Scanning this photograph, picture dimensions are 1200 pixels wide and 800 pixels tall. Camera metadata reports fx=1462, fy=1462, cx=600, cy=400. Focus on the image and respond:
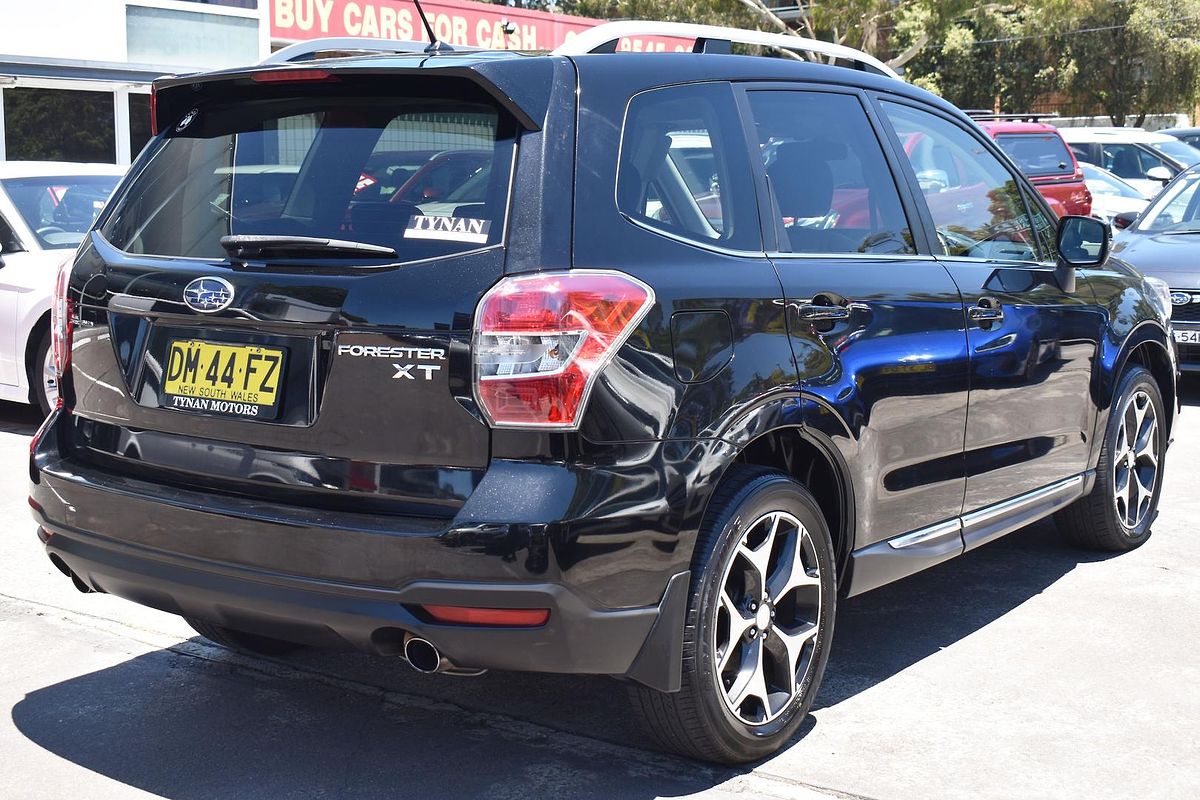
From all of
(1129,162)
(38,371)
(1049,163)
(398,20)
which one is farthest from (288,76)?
(398,20)

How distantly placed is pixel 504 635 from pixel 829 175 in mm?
1801

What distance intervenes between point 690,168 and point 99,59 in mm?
21870

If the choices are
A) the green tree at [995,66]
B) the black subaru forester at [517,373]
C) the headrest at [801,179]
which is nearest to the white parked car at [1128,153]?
the headrest at [801,179]

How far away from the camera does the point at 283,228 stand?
11.6ft

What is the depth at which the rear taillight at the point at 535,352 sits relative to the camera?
3.17 metres

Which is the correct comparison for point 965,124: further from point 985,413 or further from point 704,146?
point 704,146

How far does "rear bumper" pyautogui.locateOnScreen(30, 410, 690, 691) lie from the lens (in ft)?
10.4

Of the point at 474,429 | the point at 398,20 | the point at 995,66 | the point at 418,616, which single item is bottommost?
the point at 418,616

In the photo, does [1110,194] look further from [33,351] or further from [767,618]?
[767,618]

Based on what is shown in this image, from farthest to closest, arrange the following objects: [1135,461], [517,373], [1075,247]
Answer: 1. [1135,461]
2. [1075,247]
3. [517,373]

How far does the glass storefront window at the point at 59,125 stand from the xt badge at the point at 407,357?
21.9 meters

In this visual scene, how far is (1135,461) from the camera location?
5977 millimetres

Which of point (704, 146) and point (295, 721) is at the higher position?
point (704, 146)

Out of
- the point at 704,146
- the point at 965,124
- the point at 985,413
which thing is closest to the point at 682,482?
the point at 704,146
